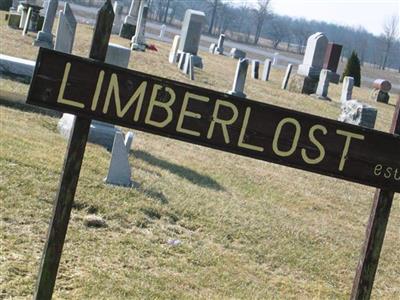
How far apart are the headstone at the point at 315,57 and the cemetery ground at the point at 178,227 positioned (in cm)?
1235

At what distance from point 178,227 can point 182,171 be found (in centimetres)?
222

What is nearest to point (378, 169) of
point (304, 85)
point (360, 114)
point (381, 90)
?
point (360, 114)

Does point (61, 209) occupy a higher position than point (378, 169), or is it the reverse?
point (378, 169)

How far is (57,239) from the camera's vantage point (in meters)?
3.18

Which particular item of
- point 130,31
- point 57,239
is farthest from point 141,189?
point 130,31

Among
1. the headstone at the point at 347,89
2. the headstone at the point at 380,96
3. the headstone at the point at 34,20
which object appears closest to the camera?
the headstone at the point at 34,20

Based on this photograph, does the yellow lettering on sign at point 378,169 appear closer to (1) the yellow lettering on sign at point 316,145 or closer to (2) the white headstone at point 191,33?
(1) the yellow lettering on sign at point 316,145

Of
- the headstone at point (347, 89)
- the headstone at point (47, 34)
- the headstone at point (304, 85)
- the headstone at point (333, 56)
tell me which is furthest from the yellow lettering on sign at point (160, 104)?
the headstone at point (333, 56)

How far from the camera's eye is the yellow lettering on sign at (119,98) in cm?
304

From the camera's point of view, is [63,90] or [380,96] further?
[380,96]

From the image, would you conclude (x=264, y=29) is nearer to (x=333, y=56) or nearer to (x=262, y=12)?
(x=262, y=12)

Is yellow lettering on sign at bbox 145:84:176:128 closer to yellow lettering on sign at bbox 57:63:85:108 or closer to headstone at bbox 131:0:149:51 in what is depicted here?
yellow lettering on sign at bbox 57:63:85:108

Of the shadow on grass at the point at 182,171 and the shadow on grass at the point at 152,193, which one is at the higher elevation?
the shadow on grass at the point at 182,171

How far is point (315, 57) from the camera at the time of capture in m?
21.5
